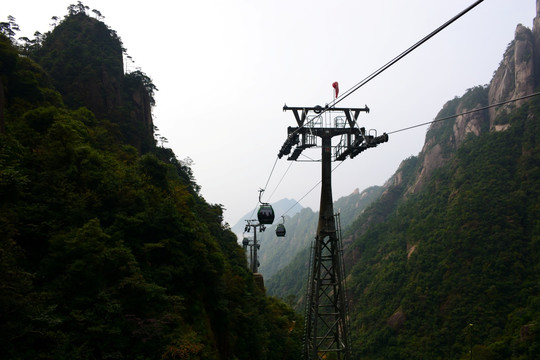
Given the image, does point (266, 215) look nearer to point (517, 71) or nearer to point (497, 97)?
point (517, 71)

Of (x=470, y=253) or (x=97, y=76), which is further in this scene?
(x=470, y=253)

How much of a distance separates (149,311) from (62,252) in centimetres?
320

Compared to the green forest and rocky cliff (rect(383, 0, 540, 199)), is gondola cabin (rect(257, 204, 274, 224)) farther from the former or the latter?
rocky cliff (rect(383, 0, 540, 199))

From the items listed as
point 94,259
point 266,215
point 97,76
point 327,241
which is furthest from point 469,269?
point 94,259

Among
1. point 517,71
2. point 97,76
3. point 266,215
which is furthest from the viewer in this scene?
point 517,71

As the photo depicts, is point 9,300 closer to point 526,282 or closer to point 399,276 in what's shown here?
point 526,282

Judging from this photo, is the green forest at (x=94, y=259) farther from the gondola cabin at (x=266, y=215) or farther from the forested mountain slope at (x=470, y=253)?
the forested mountain slope at (x=470, y=253)

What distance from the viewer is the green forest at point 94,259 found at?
26.0 ft

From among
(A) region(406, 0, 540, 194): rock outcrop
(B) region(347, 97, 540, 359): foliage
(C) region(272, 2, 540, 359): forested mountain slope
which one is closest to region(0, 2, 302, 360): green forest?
(B) region(347, 97, 540, 359): foliage

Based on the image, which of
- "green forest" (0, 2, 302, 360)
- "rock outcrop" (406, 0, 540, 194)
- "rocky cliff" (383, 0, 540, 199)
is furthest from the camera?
"rocky cliff" (383, 0, 540, 199)

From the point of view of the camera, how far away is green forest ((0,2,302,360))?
26.0 ft

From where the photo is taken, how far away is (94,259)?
951cm

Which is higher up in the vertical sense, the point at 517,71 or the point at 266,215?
the point at 517,71

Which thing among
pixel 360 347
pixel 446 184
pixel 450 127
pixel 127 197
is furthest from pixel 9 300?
pixel 450 127
